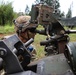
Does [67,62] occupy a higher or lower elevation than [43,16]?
lower

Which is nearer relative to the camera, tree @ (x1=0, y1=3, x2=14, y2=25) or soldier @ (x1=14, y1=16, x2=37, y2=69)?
soldier @ (x1=14, y1=16, x2=37, y2=69)

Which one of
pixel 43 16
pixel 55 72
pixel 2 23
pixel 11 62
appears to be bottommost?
pixel 2 23

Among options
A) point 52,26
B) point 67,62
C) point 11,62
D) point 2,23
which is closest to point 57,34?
point 52,26

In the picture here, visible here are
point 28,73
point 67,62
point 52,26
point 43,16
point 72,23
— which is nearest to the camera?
point 28,73

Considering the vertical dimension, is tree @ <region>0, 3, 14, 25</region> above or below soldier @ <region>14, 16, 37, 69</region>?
below

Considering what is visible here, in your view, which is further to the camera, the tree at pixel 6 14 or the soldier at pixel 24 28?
the tree at pixel 6 14

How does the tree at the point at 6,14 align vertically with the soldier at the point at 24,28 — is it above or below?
below

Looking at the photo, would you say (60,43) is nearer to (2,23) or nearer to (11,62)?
(11,62)

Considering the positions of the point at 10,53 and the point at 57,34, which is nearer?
the point at 10,53

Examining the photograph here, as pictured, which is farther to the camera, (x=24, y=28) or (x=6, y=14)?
(x=6, y=14)

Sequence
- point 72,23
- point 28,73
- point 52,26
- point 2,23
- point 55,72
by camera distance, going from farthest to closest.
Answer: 1. point 2,23
2. point 52,26
3. point 72,23
4. point 55,72
5. point 28,73

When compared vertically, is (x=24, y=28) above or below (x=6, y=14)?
above

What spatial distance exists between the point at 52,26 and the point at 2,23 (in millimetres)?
42628

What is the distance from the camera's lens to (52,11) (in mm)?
2709
